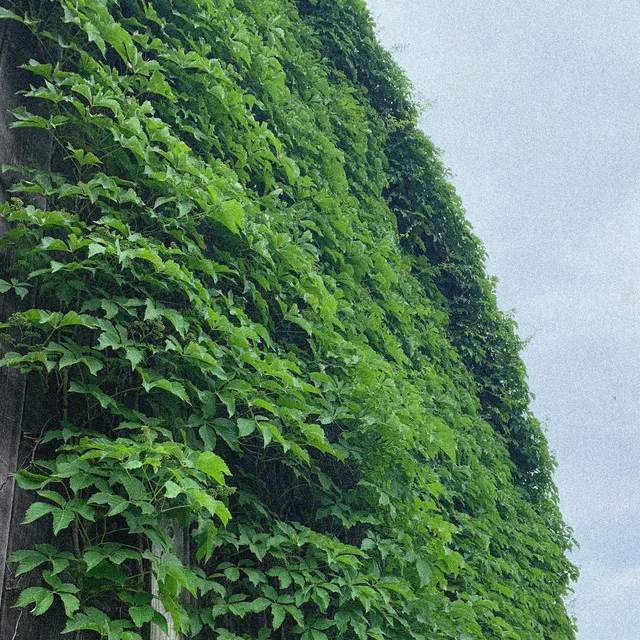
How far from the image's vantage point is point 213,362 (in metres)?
2.52

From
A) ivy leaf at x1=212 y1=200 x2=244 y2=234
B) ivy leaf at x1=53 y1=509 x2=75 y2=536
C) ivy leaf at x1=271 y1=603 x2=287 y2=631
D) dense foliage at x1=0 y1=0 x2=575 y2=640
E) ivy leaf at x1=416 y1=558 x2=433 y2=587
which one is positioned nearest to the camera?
ivy leaf at x1=53 y1=509 x2=75 y2=536

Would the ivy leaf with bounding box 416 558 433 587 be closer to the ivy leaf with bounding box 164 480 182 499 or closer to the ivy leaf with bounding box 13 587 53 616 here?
the ivy leaf with bounding box 164 480 182 499

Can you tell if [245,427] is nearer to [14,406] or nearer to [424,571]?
[14,406]

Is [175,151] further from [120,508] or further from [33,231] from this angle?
[120,508]

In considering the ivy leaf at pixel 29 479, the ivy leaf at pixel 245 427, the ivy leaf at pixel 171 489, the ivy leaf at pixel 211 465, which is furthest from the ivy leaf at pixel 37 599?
the ivy leaf at pixel 245 427

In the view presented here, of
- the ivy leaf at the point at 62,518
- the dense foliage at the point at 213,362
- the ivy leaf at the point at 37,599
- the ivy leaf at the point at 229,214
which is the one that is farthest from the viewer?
the ivy leaf at the point at 229,214

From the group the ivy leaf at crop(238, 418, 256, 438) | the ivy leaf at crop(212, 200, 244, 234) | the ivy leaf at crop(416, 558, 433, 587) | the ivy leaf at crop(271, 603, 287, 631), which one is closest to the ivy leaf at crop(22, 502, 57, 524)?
the ivy leaf at crop(238, 418, 256, 438)

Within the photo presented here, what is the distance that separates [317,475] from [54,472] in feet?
4.24

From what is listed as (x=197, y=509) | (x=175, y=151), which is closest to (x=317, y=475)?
(x=197, y=509)

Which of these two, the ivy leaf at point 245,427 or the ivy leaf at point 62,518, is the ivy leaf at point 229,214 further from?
the ivy leaf at point 62,518

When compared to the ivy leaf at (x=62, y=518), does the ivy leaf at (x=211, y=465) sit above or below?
above

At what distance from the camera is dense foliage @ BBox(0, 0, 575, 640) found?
2.18 m

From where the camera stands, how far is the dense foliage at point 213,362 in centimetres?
218

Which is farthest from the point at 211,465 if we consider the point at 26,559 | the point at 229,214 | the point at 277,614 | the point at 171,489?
the point at 229,214
